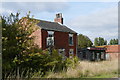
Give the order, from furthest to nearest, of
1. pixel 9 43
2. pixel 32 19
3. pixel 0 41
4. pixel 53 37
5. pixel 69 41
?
1. pixel 69 41
2. pixel 53 37
3. pixel 32 19
4. pixel 9 43
5. pixel 0 41

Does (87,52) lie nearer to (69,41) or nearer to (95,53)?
(95,53)

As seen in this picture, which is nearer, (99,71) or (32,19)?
(32,19)

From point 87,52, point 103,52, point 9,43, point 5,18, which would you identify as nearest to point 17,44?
point 9,43

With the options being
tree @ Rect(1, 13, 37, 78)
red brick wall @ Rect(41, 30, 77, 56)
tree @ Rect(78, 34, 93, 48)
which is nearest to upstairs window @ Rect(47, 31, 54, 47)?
red brick wall @ Rect(41, 30, 77, 56)

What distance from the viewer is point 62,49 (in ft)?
76.5

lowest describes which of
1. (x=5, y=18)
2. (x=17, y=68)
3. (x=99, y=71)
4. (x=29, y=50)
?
(x=99, y=71)

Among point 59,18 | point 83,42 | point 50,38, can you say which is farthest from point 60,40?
point 83,42

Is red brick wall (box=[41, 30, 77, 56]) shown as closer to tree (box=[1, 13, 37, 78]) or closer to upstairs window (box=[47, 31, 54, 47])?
upstairs window (box=[47, 31, 54, 47])

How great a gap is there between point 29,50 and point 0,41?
183 cm

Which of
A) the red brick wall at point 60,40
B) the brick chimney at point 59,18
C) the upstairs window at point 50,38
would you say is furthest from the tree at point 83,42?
the upstairs window at point 50,38

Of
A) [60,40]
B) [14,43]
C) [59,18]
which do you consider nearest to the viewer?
[14,43]

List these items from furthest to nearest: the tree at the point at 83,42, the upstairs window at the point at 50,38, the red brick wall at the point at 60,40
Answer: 1. the tree at the point at 83,42
2. the upstairs window at the point at 50,38
3. the red brick wall at the point at 60,40

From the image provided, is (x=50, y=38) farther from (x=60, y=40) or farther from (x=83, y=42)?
(x=83, y=42)

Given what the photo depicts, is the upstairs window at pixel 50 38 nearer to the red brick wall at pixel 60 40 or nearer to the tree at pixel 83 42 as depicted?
the red brick wall at pixel 60 40
